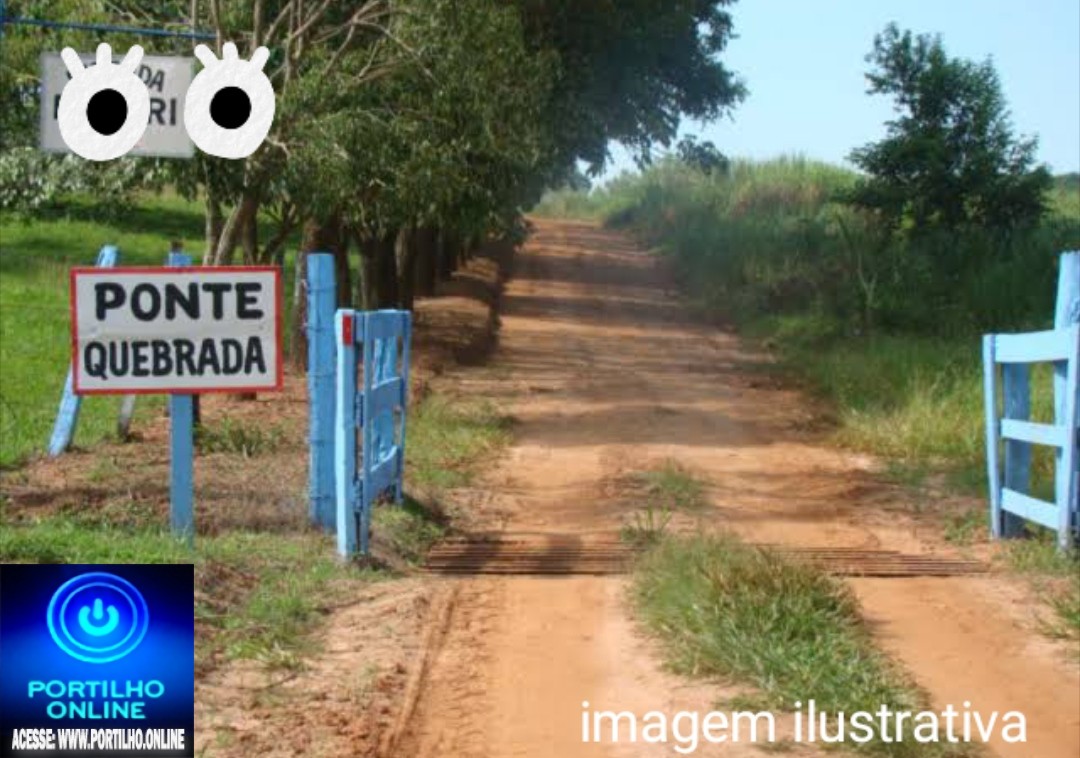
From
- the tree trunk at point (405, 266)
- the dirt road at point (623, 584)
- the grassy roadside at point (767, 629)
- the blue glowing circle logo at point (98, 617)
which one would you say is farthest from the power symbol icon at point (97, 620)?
the tree trunk at point (405, 266)

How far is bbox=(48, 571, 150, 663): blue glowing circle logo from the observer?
5.09m

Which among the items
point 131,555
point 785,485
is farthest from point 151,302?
point 785,485

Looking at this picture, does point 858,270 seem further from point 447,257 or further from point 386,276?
point 447,257

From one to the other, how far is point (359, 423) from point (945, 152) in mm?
17517

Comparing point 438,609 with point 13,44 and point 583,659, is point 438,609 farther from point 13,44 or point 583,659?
point 13,44

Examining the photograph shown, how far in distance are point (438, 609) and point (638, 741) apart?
7.67ft

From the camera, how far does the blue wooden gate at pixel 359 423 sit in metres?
9.68

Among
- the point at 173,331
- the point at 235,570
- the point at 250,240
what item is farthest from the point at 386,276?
the point at 235,570

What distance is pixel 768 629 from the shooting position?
7.83 metres

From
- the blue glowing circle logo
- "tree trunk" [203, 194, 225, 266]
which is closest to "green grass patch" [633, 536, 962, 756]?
the blue glowing circle logo

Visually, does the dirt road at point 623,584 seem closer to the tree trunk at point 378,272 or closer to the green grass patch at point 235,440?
the green grass patch at point 235,440

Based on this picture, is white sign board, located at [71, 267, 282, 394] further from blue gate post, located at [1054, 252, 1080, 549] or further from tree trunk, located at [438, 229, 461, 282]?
tree trunk, located at [438, 229, 461, 282]

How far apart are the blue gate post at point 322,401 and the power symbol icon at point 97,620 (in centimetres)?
540

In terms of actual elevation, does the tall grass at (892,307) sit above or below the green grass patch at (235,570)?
above
